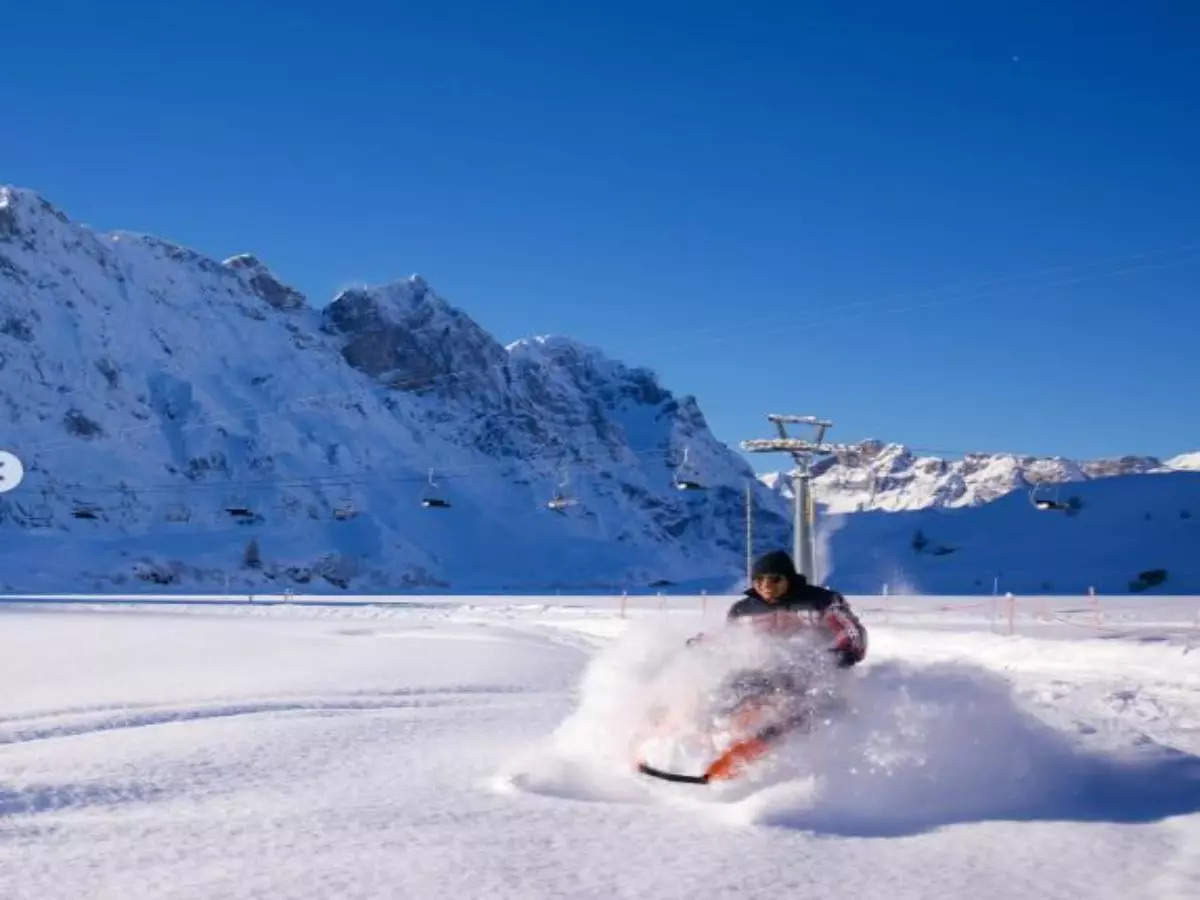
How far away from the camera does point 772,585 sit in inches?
309

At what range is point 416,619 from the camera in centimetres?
4103

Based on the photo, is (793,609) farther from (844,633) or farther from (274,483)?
(274,483)

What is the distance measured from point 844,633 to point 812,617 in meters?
0.22

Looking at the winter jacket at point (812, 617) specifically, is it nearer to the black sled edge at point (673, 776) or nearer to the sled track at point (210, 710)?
the black sled edge at point (673, 776)

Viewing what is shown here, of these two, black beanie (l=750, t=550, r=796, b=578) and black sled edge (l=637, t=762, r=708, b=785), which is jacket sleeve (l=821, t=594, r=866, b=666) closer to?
black beanie (l=750, t=550, r=796, b=578)

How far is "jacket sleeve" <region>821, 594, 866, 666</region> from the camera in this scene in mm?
7508

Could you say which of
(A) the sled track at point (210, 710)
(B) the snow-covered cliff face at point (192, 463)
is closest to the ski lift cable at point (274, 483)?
(B) the snow-covered cliff face at point (192, 463)

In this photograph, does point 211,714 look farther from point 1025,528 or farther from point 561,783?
point 1025,528

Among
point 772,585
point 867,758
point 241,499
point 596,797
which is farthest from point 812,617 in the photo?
point 241,499

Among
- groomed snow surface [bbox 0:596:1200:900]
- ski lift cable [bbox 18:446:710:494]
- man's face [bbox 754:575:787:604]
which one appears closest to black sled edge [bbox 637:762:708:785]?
groomed snow surface [bbox 0:596:1200:900]

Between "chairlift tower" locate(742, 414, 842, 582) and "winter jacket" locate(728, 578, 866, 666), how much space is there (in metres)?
22.7

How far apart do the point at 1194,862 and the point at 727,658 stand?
8.92 ft

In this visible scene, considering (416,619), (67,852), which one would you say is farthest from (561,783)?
(416,619)

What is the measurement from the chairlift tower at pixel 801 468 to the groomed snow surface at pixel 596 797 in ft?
60.8
